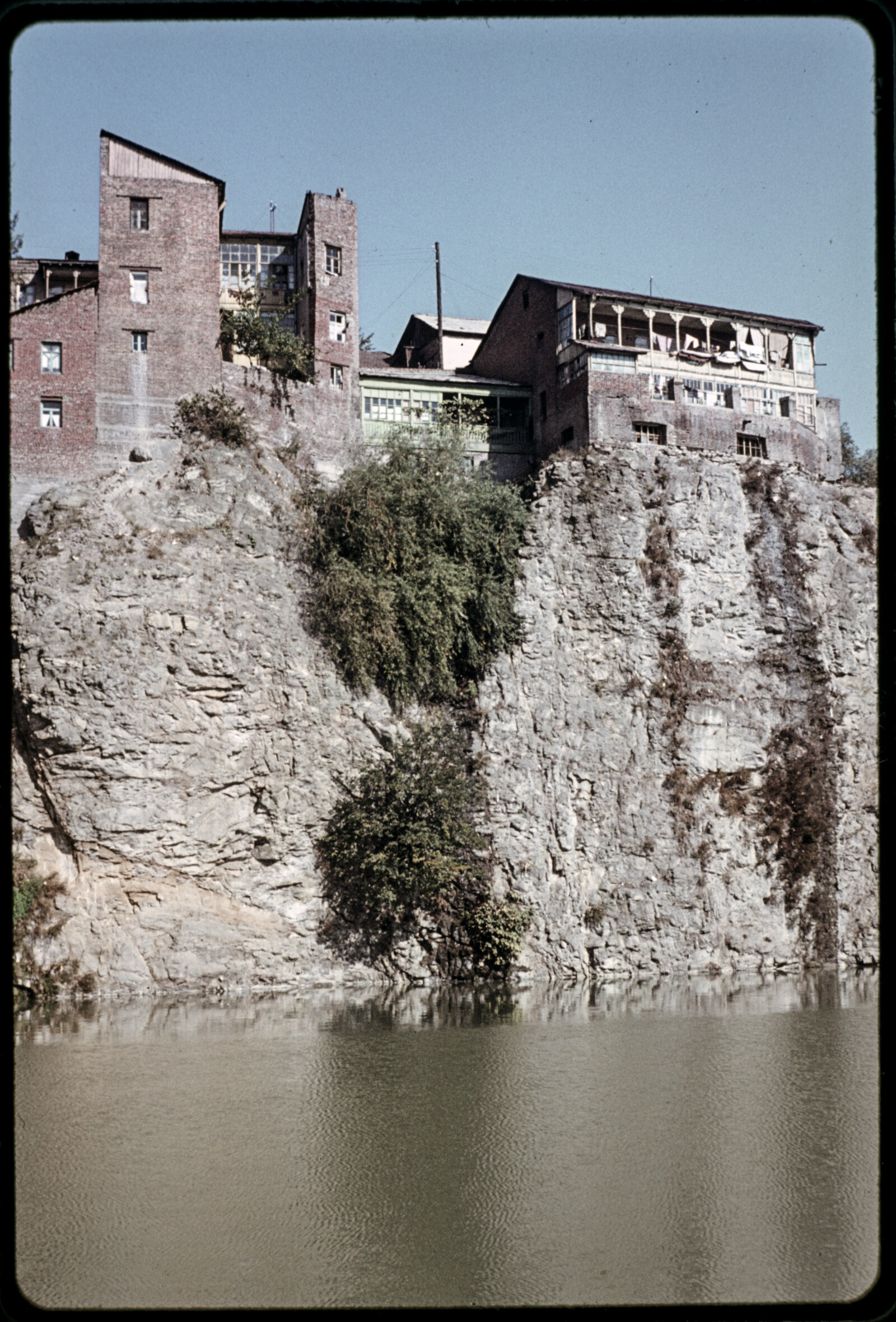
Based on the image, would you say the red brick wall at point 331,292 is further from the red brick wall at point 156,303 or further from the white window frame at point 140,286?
the white window frame at point 140,286

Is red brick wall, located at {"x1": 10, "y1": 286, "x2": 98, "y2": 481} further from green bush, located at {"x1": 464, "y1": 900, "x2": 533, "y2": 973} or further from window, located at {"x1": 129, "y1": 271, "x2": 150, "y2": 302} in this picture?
green bush, located at {"x1": 464, "y1": 900, "x2": 533, "y2": 973}

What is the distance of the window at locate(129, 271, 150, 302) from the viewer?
33656 mm

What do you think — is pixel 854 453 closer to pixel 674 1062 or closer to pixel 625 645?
pixel 625 645

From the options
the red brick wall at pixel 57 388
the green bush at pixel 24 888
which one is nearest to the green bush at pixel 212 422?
the red brick wall at pixel 57 388

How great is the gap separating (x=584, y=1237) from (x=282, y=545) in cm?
2033

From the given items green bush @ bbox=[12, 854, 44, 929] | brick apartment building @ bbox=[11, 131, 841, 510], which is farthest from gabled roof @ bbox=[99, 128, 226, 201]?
green bush @ bbox=[12, 854, 44, 929]

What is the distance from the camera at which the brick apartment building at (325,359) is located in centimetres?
3266

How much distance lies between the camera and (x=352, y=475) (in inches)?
1294

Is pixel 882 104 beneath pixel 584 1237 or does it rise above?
above

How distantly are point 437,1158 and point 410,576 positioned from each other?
16.9 metres

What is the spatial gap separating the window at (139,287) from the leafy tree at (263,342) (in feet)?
7.34

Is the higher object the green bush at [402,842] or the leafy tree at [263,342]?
the leafy tree at [263,342]

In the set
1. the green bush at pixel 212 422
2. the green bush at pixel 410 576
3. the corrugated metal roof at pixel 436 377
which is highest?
the corrugated metal roof at pixel 436 377

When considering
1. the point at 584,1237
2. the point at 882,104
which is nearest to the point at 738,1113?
the point at 584,1237
